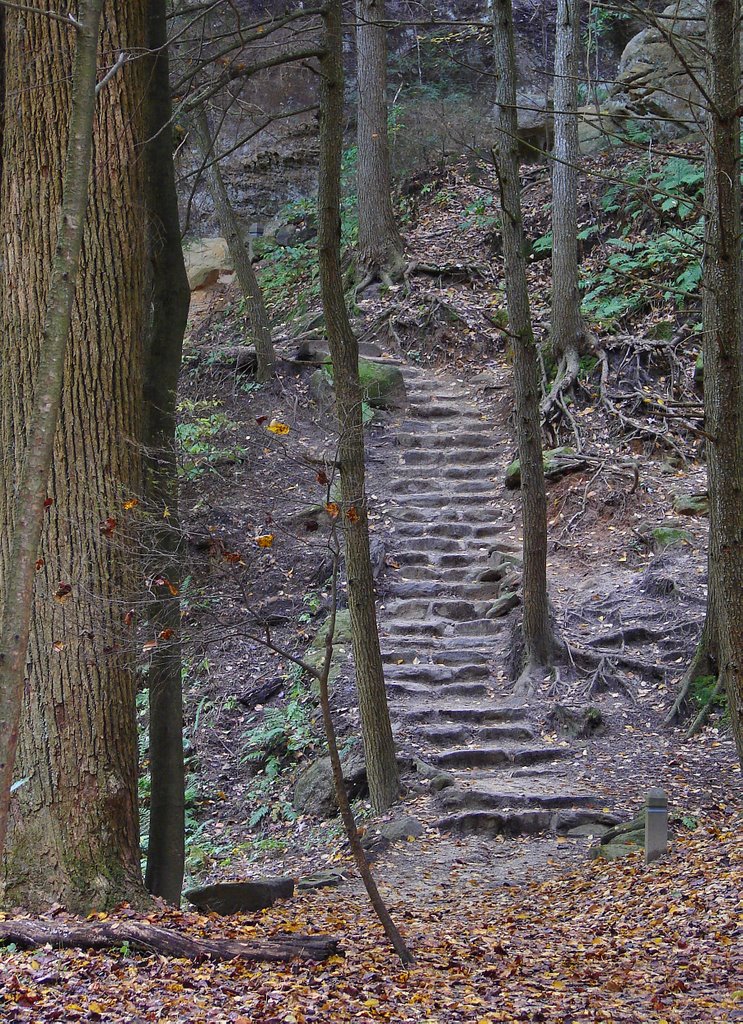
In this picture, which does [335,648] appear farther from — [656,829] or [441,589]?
[656,829]

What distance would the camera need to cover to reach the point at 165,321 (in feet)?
21.1

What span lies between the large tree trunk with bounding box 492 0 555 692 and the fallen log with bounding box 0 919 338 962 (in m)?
5.71

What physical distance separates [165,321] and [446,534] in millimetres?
6851

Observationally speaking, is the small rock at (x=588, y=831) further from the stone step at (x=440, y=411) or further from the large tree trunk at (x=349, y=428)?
the stone step at (x=440, y=411)

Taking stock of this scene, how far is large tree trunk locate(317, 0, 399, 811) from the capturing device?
7.62 metres

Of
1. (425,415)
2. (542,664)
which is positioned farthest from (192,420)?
(542,664)

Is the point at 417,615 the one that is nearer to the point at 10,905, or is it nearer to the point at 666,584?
the point at 666,584

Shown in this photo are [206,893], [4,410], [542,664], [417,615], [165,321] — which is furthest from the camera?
[417,615]

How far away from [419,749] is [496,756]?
77 cm

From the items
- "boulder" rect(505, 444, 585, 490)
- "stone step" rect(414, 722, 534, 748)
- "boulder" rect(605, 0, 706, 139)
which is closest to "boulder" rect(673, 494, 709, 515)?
"boulder" rect(505, 444, 585, 490)

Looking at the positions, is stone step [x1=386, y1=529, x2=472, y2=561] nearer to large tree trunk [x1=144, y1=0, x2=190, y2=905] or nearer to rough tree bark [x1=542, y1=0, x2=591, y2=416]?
rough tree bark [x1=542, y1=0, x2=591, y2=416]

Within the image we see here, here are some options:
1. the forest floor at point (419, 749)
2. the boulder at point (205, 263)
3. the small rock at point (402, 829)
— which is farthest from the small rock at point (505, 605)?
the boulder at point (205, 263)

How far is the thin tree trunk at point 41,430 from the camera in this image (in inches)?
127

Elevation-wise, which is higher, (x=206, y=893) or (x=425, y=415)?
(x=425, y=415)
